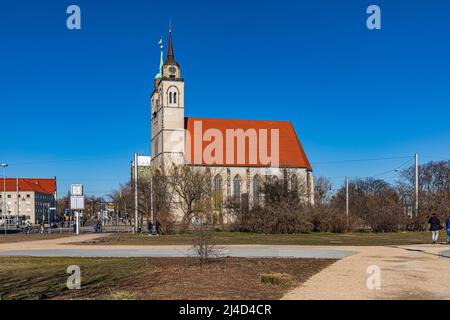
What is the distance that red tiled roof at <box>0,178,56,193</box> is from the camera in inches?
5645

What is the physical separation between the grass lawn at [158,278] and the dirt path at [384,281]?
0.57m

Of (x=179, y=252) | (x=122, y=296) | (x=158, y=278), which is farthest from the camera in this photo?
(x=179, y=252)

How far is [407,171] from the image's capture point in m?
70.2

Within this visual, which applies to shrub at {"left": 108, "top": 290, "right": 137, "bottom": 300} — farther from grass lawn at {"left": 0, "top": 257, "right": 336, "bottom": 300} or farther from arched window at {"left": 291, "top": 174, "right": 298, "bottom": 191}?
arched window at {"left": 291, "top": 174, "right": 298, "bottom": 191}

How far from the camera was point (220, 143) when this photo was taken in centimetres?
8550

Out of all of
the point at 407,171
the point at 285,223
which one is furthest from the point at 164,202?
the point at 407,171

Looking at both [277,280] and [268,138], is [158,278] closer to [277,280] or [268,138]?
[277,280]

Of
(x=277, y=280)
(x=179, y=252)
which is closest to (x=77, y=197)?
(x=179, y=252)

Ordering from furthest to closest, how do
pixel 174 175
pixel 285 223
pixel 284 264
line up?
pixel 174 175 → pixel 285 223 → pixel 284 264

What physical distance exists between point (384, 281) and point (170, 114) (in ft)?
242

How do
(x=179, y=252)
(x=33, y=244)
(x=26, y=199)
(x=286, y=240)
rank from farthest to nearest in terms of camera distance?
1. (x=26, y=199)
2. (x=286, y=240)
3. (x=33, y=244)
4. (x=179, y=252)

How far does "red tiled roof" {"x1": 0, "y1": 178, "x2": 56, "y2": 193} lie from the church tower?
76754mm

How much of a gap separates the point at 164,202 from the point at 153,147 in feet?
152

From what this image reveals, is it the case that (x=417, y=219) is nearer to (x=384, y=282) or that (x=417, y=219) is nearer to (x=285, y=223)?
(x=285, y=223)
